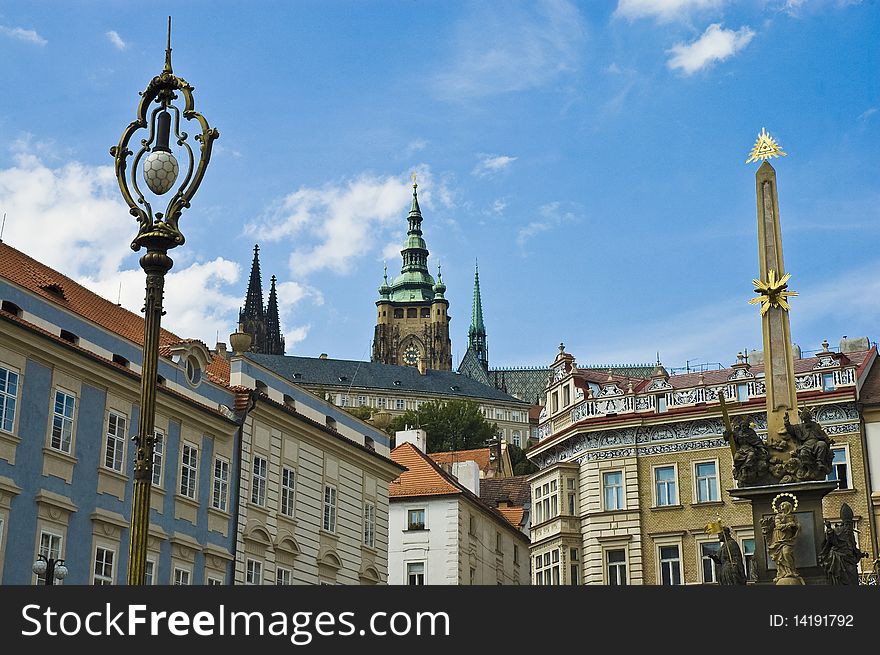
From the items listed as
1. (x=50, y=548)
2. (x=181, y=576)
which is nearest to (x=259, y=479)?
(x=181, y=576)

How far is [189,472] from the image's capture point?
33.7m

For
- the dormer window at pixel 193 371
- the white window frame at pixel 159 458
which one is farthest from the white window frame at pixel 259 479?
the white window frame at pixel 159 458

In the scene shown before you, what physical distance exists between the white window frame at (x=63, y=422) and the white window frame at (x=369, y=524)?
48.1 ft

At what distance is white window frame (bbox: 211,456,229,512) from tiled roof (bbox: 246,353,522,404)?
122 m

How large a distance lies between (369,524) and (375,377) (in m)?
123

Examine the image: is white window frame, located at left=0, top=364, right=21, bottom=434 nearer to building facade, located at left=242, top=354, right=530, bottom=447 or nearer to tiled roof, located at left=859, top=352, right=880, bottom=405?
tiled roof, located at left=859, top=352, right=880, bottom=405

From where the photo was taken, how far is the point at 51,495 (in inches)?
1104

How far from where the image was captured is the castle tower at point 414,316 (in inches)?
7628

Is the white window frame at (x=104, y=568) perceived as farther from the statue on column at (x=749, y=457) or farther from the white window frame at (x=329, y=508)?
the statue on column at (x=749, y=457)


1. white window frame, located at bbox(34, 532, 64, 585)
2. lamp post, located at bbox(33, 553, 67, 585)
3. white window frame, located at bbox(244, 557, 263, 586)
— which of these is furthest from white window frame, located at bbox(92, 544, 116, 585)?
white window frame, located at bbox(244, 557, 263, 586)

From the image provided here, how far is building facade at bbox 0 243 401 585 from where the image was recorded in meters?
27.9

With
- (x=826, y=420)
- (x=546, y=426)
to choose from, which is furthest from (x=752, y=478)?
(x=546, y=426)

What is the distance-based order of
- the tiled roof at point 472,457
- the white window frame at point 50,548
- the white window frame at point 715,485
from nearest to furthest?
the white window frame at point 50,548, the white window frame at point 715,485, the tiled roof at point 472,457

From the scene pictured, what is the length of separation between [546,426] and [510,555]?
9231 mm
